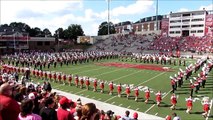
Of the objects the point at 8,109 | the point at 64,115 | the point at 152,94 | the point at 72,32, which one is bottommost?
the point at 152,94

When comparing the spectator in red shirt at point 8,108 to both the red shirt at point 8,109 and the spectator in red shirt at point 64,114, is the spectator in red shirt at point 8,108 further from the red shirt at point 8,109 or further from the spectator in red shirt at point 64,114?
the spectator in red shirt at point 64,114

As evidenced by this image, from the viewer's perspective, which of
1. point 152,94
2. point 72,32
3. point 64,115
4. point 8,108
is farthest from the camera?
point 72,32

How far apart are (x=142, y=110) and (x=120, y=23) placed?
372 feet

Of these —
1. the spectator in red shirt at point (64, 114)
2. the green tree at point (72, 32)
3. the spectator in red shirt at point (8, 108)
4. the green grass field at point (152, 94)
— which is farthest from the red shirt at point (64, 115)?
the green tree at point (72, 32)

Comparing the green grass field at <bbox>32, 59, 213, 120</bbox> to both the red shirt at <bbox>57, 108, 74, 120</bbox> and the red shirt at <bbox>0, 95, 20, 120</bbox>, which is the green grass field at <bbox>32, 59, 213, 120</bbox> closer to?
the red shirt at <bbox>57, 108, 74, 120</bbox>

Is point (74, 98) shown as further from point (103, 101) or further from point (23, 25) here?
point (23, 25)

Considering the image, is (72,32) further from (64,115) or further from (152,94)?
(64,115)

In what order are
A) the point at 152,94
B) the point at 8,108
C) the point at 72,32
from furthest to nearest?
the point at 72,32, the point at 152,94, the point at 8,108

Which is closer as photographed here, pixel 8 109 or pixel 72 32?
pixel 8 109

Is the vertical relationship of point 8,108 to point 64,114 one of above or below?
above

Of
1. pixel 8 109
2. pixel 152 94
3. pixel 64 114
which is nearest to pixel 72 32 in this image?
pixel 152 94

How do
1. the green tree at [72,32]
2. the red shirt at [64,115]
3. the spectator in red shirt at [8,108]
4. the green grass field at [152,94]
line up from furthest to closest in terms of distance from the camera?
the green tree at [72,32]
the green grass field at [152,94]
the red shirt at [64,115]
the spectator in red shirt at [8,108]

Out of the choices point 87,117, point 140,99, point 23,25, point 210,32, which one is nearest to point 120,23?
point 23,25

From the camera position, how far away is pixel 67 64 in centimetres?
3450
